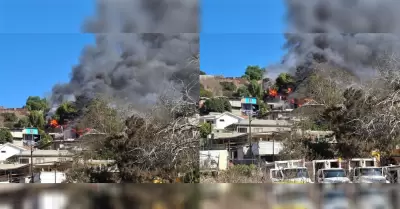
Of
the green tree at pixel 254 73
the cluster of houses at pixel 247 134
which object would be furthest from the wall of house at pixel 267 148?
the green tree at pixel 254 73

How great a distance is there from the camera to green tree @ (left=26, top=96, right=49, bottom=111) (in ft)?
22.7

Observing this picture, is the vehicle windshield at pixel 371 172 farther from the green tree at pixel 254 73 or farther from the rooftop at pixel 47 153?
the rooftop at pixel 47 153

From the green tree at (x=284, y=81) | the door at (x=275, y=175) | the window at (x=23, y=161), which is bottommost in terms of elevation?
the door at (x=275, y=175)

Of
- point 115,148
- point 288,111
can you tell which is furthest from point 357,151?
point 115,148

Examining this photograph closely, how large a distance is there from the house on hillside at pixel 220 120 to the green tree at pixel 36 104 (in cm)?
199

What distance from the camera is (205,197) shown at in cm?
531

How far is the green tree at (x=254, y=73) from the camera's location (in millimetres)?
6938

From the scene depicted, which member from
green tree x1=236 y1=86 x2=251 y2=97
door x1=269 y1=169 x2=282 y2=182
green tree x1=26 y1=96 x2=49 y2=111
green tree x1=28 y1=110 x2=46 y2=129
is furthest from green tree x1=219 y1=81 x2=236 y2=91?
green tree x1=28 y1=110 x2=46 y2=129

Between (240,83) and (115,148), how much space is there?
1775mm

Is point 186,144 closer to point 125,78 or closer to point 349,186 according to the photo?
point 125,78

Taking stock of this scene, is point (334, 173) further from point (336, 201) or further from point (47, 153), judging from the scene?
point (47, 153)

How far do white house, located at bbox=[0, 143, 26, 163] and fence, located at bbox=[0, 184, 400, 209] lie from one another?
1.35 m

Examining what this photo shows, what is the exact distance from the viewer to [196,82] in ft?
21.9

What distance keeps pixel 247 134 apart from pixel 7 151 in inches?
122
